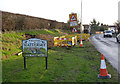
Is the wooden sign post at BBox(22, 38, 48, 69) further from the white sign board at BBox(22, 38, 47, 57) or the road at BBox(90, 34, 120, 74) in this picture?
the road at BBox(90, 34, 120, 74)

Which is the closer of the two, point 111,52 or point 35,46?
point 35,46

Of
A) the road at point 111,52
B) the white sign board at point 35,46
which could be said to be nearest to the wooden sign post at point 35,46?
the white sign board at point 35,46

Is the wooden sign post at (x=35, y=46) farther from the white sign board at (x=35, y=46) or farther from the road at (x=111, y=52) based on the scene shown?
the road at (x=111, y=52)

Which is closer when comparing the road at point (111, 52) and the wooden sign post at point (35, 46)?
the wooden sign post at point (35, 46)

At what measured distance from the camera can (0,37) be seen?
1134cm

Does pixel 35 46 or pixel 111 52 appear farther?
pixel 111 52

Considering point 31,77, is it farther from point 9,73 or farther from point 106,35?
point 106,35

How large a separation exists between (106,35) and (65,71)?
38.7 m

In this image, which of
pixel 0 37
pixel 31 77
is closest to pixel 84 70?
pixel 31 77

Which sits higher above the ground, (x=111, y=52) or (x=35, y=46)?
(x=35, y=46)

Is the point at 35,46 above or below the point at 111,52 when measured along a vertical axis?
above

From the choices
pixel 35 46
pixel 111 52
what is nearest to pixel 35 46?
pixel 35 46

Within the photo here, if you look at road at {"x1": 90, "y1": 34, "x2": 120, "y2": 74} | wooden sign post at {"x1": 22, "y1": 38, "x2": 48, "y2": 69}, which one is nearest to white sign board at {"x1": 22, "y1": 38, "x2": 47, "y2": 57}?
wooden sign post at {"x1": 22, "y1": 38, "x2": 48, "y2": 69}

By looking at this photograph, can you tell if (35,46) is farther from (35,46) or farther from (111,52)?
(111,52)
